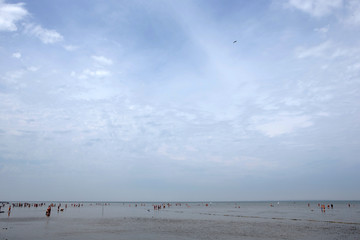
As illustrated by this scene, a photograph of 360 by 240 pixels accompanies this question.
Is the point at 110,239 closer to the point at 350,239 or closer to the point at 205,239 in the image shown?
the point at 205,239

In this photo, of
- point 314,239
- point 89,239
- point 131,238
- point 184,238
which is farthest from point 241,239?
point 89,239

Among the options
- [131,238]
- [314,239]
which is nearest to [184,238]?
[131,238]

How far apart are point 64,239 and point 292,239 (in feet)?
64.5

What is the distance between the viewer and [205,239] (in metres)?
23.5

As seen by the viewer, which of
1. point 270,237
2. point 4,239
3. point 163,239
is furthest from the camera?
point 270,237

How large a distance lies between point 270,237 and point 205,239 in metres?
6.58

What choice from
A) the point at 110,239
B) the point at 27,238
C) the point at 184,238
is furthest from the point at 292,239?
the point at 27,238

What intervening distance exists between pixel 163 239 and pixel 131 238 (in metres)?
2.77

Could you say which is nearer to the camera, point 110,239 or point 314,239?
point 110,239

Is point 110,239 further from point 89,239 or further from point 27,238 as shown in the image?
point 27,238

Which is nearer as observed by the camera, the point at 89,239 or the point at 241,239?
the point at 89,239

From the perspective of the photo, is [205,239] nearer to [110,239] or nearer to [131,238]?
[131,238]

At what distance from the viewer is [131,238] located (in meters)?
23.1

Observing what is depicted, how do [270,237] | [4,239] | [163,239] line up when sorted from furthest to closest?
1. [270,237]
2. [163,239]
3. [4,239]
